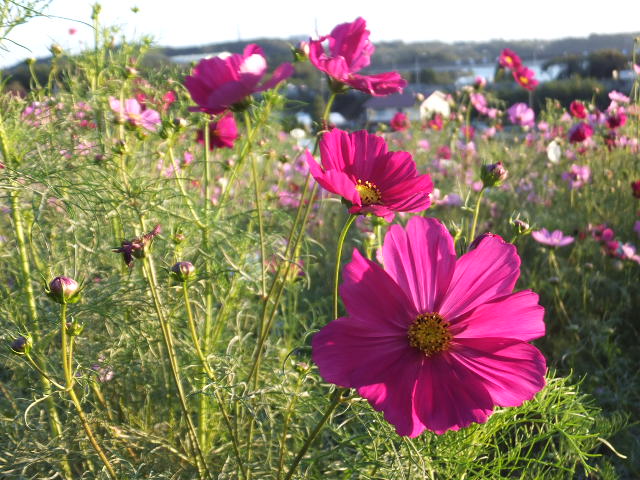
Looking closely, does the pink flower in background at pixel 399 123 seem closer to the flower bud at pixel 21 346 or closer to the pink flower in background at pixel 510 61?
the pink flower in background at pixel 510 61

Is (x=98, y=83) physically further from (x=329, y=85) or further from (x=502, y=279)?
(x=502, y=279)

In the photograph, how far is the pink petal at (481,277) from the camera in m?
0.58

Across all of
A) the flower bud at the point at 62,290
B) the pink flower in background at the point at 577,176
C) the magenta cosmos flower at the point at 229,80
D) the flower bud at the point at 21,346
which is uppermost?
the magenta cosmos flower at the point at 229,80

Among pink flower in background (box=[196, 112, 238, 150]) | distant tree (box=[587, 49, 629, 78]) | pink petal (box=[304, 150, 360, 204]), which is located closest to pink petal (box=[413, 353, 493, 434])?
pink petal (box=[304, 150, 360, 204])

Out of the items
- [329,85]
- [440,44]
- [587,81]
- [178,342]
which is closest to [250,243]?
[178,342]

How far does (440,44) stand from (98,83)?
21.2 meters

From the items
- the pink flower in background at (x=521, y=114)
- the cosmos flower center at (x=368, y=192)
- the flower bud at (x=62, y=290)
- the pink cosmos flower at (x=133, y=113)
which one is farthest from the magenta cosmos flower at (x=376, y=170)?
the pink flower in background at (x=521, y=114)

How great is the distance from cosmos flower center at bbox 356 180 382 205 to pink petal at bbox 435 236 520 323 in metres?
0.14

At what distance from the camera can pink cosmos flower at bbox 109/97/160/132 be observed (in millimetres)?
985

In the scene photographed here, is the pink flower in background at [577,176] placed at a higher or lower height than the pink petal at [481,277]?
lower

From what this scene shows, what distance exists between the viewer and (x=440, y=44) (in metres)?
21.0

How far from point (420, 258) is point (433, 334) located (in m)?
0.07

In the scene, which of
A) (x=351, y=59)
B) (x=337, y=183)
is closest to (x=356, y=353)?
(x=337, y=183)

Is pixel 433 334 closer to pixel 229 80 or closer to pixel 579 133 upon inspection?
pixel 229 80
